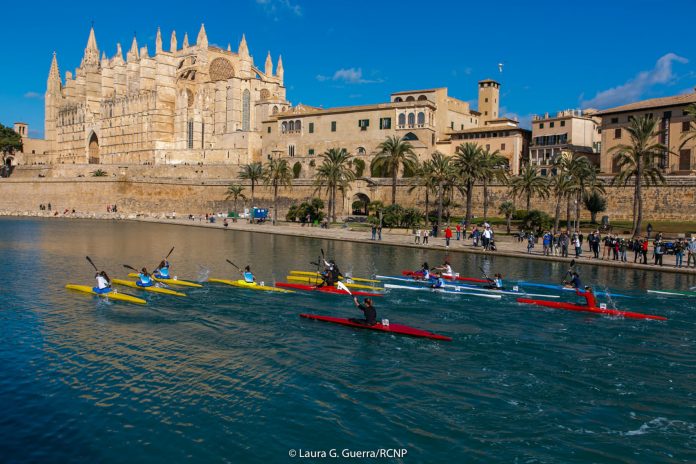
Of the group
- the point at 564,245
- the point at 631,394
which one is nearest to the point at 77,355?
the point at 631,394

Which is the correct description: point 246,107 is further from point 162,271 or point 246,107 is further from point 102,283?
point 102,283

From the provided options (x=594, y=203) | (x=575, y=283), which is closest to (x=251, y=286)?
(x=575, y=283)

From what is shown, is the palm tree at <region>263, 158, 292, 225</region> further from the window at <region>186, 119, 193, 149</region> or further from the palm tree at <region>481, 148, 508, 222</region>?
the window at <region>186, 119, 193, 149</region>

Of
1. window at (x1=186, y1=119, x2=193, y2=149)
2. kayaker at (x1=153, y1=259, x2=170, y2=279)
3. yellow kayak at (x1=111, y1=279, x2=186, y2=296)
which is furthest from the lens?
window at (x1=186, y1=119, x2=193, y2=149)

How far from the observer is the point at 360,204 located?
72.2 meters

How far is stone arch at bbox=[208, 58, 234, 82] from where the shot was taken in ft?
374

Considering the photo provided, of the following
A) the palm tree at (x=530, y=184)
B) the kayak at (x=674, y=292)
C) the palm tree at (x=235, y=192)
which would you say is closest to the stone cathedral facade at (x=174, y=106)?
the palm tree at (x=235, y=192)

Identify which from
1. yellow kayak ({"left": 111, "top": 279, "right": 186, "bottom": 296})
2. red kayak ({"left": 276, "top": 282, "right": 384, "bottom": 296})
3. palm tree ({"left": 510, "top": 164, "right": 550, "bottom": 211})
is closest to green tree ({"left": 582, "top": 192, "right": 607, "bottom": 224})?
palm tree ({"left": 510, "top": 164, "right": 550, "bottom": 211})

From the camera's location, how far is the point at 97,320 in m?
21.4

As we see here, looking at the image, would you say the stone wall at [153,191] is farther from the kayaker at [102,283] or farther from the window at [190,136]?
the kayaker at [102,283]

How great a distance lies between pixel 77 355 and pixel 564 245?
30695mm

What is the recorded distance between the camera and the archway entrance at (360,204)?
72.4 metres

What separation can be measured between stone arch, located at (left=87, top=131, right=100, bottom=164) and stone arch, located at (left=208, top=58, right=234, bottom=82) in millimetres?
31277

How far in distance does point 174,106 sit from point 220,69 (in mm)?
12047
